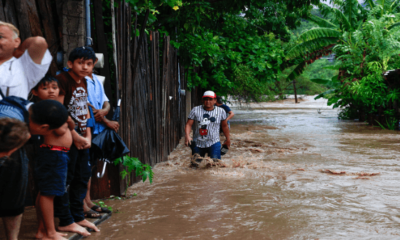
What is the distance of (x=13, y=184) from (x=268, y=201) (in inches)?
118

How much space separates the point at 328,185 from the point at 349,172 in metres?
1.15

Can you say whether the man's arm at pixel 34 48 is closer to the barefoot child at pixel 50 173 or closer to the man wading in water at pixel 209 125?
the barefoot child at pixel 50 173

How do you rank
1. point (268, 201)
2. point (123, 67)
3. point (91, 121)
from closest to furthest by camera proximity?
point (91, 121)
point (268, 201)
point (123, 67)

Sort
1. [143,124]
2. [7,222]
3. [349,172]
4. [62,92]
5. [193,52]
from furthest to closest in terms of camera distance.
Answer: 1. [193,52]
2. [349,172]
3. [143,124]
4. [62,92]
5. [7,222]

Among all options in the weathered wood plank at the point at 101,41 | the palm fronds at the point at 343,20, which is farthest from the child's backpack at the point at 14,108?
the palm fronds at the point at 343,20

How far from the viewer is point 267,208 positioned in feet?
14.6

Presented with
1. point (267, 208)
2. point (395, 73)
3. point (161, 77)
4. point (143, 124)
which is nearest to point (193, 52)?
point (161, 77)

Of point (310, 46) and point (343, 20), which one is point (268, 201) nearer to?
point (310, 46)

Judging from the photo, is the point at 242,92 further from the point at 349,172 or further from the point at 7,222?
the point at 7,222

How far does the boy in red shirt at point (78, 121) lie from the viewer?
136 inches

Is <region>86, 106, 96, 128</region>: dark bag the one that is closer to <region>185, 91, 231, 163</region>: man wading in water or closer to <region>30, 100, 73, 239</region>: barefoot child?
<region>30, 100, 73, 239</region>: barefoot child

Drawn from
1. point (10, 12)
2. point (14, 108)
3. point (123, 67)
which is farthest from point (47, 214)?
point (123, 67)

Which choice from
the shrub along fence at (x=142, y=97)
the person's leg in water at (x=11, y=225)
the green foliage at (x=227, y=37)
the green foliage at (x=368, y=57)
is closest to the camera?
the person's leg in water at (x=11, y=225)

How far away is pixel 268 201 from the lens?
4750 mm
